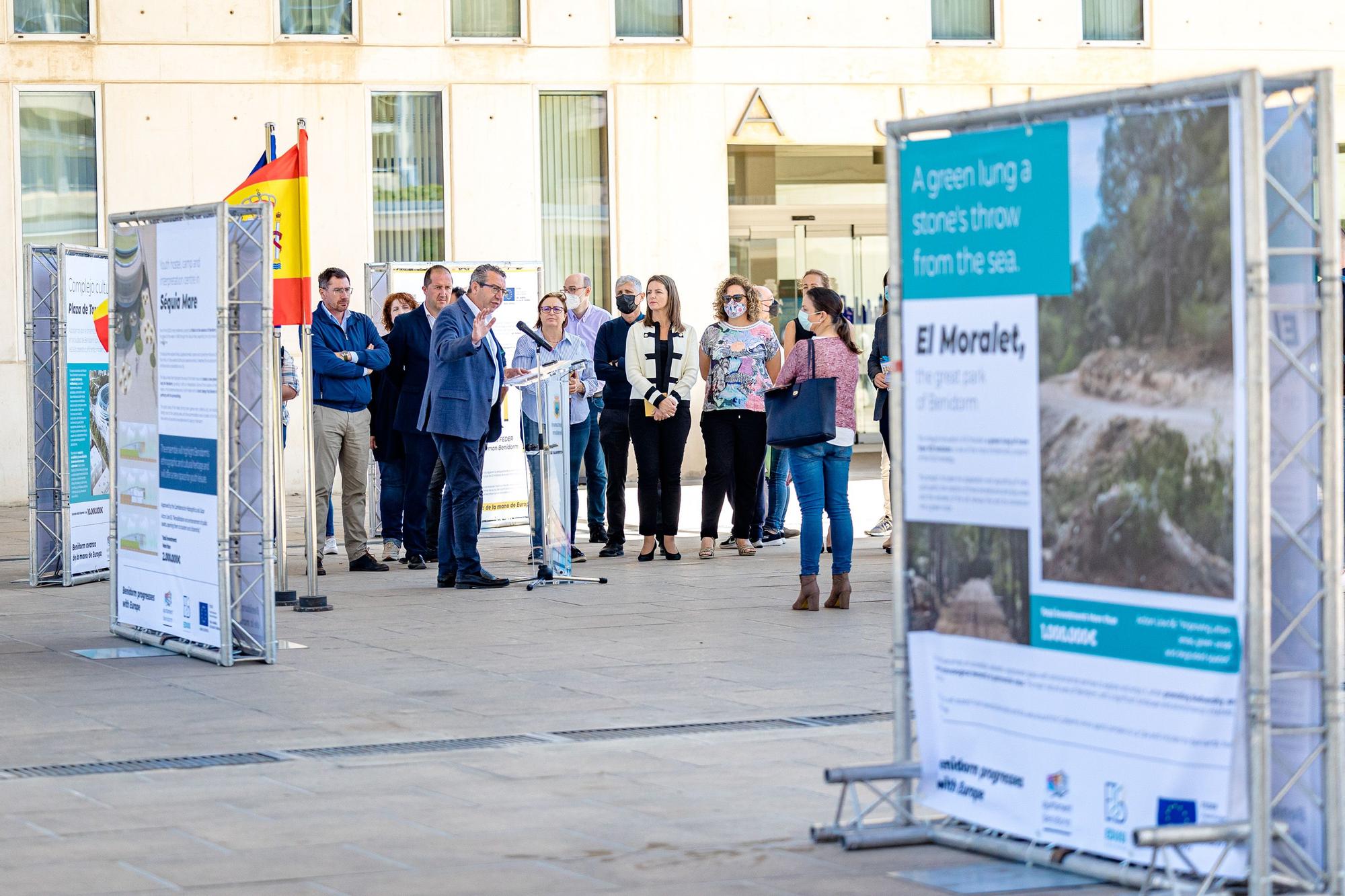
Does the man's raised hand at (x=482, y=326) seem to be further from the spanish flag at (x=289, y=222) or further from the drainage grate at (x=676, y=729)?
the drainage grate at (x=676, y=729)

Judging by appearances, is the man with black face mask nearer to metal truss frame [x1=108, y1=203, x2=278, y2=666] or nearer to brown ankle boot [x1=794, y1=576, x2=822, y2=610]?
brown ankle boot [x1=794, y1=576, x2=822, y2=610]

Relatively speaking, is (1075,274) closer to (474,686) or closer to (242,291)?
(474,686)

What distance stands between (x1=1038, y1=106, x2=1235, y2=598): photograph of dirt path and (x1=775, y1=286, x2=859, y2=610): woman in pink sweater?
5.75 meters

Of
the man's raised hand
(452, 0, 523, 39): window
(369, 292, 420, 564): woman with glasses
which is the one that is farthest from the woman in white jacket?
(452, 0, 523, 39): window

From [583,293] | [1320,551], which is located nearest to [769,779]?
[1320,551]

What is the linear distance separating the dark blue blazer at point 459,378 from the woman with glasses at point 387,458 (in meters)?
1.73

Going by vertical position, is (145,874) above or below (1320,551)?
below

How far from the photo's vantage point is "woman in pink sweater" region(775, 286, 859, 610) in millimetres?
11086

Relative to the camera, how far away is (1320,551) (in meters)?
4.92

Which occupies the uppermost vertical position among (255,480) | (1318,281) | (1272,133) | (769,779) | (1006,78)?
(1006,78)

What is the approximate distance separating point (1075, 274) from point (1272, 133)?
1.95ft

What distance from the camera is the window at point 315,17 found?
74.3 ft

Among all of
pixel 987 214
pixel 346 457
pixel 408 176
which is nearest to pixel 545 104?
pixel 408 176

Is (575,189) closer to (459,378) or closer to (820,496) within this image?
(459,378)
